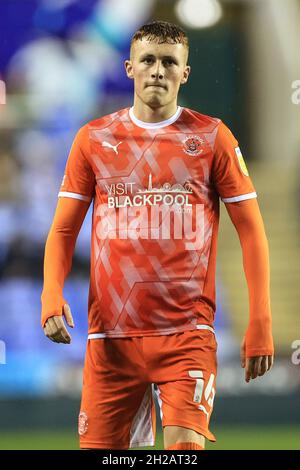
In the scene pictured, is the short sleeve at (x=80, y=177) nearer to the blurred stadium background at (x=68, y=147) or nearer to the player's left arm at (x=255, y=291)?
the player's left arm at (x=255, y=291)

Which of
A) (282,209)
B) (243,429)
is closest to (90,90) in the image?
(282,209)

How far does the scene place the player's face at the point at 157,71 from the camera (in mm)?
4477

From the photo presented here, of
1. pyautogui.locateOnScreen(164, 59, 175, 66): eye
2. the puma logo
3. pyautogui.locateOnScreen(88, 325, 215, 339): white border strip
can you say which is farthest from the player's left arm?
pyautogui.locateOnScreen(164, 59, 175, 66): eye

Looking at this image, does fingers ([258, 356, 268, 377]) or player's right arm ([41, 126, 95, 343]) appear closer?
fingers ([258, 356, 268, 377])

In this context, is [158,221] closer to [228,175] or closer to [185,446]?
[228,175]

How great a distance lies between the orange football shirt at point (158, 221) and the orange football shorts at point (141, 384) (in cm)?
6

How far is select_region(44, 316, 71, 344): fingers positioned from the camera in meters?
4.42

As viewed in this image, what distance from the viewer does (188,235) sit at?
4.48m

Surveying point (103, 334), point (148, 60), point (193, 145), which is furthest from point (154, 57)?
point (103, 334)

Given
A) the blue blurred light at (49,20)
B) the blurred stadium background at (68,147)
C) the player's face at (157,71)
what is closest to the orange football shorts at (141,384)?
the player's face at (157,71)

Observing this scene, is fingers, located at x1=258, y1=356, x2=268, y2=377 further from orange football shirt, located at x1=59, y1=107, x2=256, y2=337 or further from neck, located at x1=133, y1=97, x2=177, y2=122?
neck, located at x1=133, y1=97, x2=177, y2=122

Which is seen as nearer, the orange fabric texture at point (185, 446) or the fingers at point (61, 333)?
the orange fabric texture at point (185, 446)

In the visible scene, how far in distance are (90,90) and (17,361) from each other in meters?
1.80

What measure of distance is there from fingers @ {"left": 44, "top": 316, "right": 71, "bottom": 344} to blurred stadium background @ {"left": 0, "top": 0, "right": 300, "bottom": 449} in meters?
2.60
